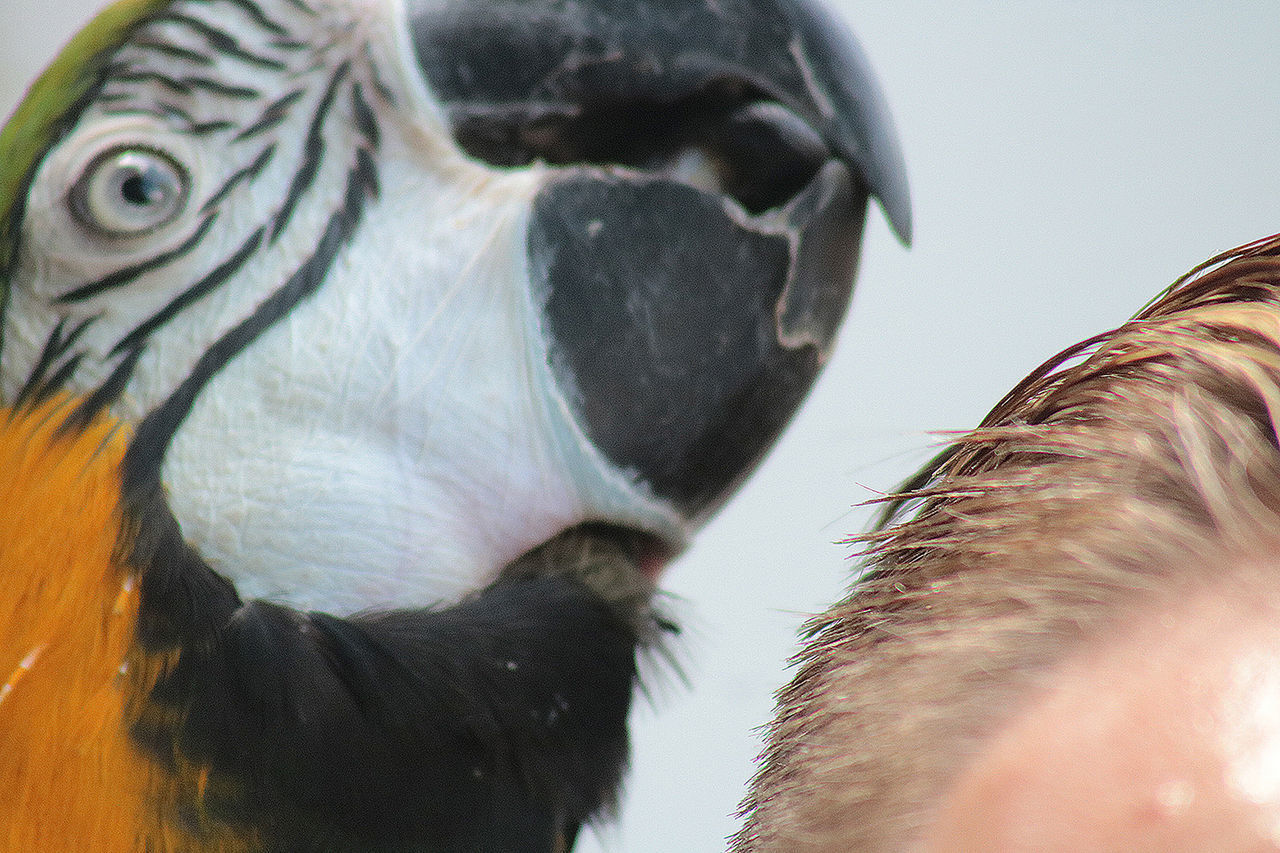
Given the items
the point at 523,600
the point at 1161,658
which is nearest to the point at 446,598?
the point at 523,600

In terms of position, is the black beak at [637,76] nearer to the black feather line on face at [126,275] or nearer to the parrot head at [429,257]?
the parrot head at [429,257]

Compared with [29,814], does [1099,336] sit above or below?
above

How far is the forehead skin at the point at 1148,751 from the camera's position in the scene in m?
0.18

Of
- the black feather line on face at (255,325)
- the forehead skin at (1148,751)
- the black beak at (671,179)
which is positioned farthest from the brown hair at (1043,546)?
the black feather line on face at (255,325)

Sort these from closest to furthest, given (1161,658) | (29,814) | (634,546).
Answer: (1161,658)
(29,814)
(634,546)

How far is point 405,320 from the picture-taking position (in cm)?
53

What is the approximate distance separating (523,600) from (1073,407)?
34cm

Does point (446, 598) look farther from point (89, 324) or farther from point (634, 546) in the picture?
point (89, 324)

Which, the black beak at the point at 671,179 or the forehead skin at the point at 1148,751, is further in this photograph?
the black beak at the point at 671,179

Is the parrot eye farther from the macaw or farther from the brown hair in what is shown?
the brown hair

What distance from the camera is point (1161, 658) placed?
0.65 ft

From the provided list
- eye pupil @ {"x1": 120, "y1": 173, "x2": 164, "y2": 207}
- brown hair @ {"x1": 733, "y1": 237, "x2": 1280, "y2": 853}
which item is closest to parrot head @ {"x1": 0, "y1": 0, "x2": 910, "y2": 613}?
eye pupil @ {"x1": 120, "y1": 173, "x2": 164, "y2": 207}

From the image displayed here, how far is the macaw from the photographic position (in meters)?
0.50

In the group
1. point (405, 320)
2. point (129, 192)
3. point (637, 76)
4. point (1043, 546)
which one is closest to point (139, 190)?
point (129, 192)
